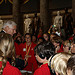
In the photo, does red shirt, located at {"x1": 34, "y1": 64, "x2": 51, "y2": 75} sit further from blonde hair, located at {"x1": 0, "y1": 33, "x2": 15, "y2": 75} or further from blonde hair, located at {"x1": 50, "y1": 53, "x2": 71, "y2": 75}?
blonde hair, located at {"x1": 0, "y1": 33, "x2": 15, "y2": 75}

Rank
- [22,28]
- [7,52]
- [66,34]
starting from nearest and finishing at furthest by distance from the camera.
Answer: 1. [7,52]
2. [66,34]
3. [22,28]

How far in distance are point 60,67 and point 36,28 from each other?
14825mm

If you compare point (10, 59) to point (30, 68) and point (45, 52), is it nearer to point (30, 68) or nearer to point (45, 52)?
point (45, 52)

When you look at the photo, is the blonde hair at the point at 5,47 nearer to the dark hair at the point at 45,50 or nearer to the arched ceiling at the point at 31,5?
the dark hair at the point at 45,50

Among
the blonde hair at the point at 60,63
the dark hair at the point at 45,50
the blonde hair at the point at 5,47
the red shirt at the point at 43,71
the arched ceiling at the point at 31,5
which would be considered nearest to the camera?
the blonde hair at the point at 60,63

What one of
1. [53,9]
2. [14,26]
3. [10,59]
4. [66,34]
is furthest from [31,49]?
[53,9]

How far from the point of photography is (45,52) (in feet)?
7.85

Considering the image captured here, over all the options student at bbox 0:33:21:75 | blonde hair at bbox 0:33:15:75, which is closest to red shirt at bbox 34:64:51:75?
student at bbox 0:33:21:75

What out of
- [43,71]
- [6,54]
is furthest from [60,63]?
[6,54]

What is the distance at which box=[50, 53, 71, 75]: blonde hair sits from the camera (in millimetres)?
1957

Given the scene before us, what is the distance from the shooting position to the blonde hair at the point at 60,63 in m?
1.96

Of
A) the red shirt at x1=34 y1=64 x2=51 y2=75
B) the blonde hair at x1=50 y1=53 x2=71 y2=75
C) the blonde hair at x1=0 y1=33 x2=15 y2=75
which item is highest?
the blonde hair at x1=0 y1=33 x2=15 y2=75

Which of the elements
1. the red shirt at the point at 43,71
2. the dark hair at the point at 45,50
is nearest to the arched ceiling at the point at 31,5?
the dark hair at the point at 45,50

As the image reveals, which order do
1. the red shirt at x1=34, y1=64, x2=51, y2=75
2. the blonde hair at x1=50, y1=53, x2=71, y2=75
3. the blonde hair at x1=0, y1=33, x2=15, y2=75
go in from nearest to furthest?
the blonde hair at x1=50, y1=53, x2=71, y2=75 < the blonde hair at x1=0, y1=33, x2=15, y2=75 < the red shirt at x1=34, y1=64, x2=51, y2=75
